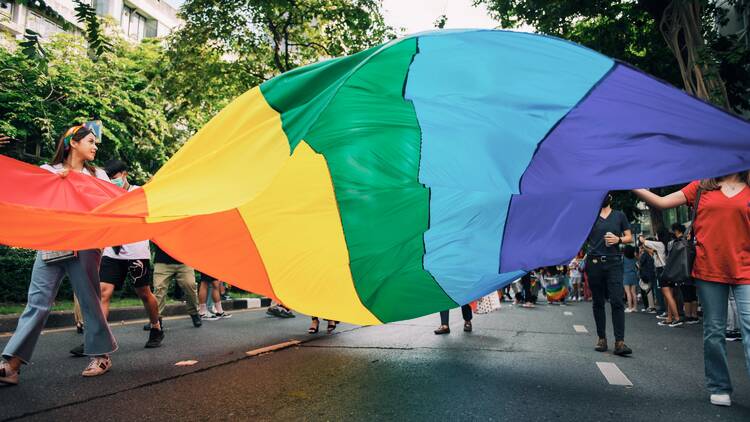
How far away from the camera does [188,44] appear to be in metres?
15.7

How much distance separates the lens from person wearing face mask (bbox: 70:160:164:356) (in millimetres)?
5824

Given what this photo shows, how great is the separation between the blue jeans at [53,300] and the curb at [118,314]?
156 inches

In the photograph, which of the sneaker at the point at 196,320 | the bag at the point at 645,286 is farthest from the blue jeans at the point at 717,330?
the bag at the point at 645,286

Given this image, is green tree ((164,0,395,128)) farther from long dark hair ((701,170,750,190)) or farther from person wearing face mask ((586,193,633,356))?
long dark hair ((701,170,750,190))

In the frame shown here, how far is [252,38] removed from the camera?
1628cm

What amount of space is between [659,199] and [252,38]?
14.6 metres

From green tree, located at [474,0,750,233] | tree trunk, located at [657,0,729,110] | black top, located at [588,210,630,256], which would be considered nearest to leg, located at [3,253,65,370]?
black top, located at [588,210,630,256]

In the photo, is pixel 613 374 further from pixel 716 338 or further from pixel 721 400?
pixel 716 338

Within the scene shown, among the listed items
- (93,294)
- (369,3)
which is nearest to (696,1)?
(369,3)

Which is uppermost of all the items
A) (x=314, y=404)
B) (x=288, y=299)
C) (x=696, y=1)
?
(x=696, y=1)

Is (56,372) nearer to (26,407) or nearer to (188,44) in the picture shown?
(26,407)

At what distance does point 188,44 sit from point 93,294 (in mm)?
13149

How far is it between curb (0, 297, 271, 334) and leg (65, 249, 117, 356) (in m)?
3.95

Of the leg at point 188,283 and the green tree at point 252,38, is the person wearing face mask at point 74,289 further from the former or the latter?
the green tree at point 252,38
